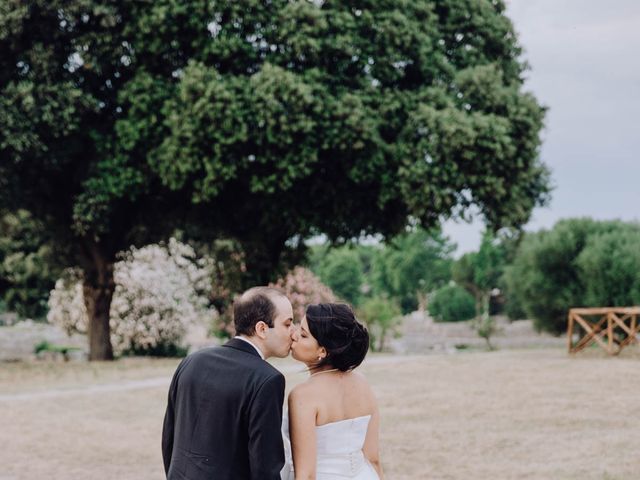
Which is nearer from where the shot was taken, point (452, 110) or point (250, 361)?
point (250, 361)

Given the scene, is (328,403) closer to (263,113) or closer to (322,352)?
(322,352)

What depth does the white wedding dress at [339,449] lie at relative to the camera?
4145 mm

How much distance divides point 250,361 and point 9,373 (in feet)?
67.7

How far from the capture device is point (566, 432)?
38.2ft

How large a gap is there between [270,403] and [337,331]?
47 centimetres

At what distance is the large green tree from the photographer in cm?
2098

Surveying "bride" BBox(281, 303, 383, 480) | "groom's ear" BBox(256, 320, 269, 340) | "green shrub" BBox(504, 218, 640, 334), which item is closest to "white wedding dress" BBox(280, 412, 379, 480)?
"bride" BBox(281, 303, 383, 480)

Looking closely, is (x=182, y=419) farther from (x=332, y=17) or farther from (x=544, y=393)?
(x=332, y=17)

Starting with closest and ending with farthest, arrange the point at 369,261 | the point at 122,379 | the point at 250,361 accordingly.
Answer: the point at 250,361
the point at 122,379
the point at 369,261

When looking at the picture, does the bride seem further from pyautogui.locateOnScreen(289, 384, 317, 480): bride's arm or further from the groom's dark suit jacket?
the groom's dark suit jacket

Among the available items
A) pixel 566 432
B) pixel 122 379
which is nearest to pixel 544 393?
pixel 566 432

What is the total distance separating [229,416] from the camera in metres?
3.88

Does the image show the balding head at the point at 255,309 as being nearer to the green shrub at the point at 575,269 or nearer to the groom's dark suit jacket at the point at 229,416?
the groom's dark suit jacket at the point at 229,416

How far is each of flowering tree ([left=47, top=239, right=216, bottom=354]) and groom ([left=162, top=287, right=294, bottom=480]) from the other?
25965 millimetres
